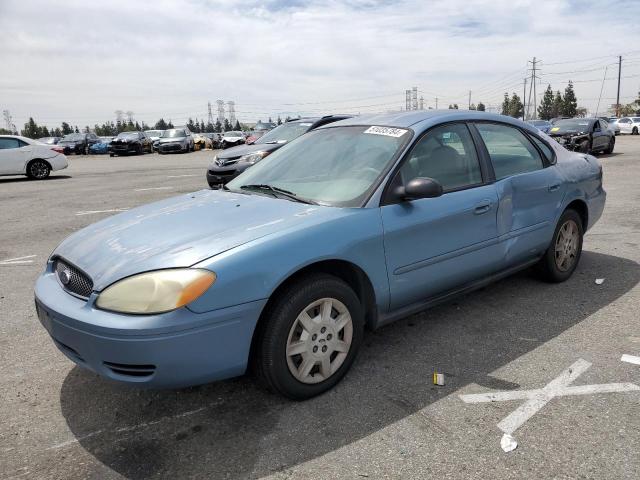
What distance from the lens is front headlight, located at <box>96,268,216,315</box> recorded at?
91.0 inches

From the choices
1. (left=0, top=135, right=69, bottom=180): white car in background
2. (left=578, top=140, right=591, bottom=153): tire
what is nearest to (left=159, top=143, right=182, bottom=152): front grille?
(left=0, top=135, right=69, bottom=180): white car in background

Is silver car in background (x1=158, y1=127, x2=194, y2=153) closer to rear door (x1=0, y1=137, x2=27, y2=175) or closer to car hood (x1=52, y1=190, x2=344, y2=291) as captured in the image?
rear door (x1=0, y1=137, x2=27, y2=175)

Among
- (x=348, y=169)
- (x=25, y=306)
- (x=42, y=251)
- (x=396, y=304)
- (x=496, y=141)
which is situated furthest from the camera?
(x=42, y=251)

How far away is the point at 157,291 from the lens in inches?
91.7

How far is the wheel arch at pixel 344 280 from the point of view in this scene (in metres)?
2.59

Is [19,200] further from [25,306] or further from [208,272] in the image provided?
[208,272]

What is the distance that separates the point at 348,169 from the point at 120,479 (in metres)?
2.13

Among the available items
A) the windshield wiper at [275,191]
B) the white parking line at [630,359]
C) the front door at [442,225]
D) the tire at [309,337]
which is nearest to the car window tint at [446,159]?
the front door at [442,225]

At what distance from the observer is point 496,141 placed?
3967 mm

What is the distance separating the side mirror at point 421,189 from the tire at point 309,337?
0.68m

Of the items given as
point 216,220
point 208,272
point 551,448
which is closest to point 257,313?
point 208,272

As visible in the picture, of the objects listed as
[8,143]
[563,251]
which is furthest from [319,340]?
[8,143]

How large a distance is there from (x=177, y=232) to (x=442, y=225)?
1625 millimetres

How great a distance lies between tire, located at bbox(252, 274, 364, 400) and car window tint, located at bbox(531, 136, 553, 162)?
96.7 inches
